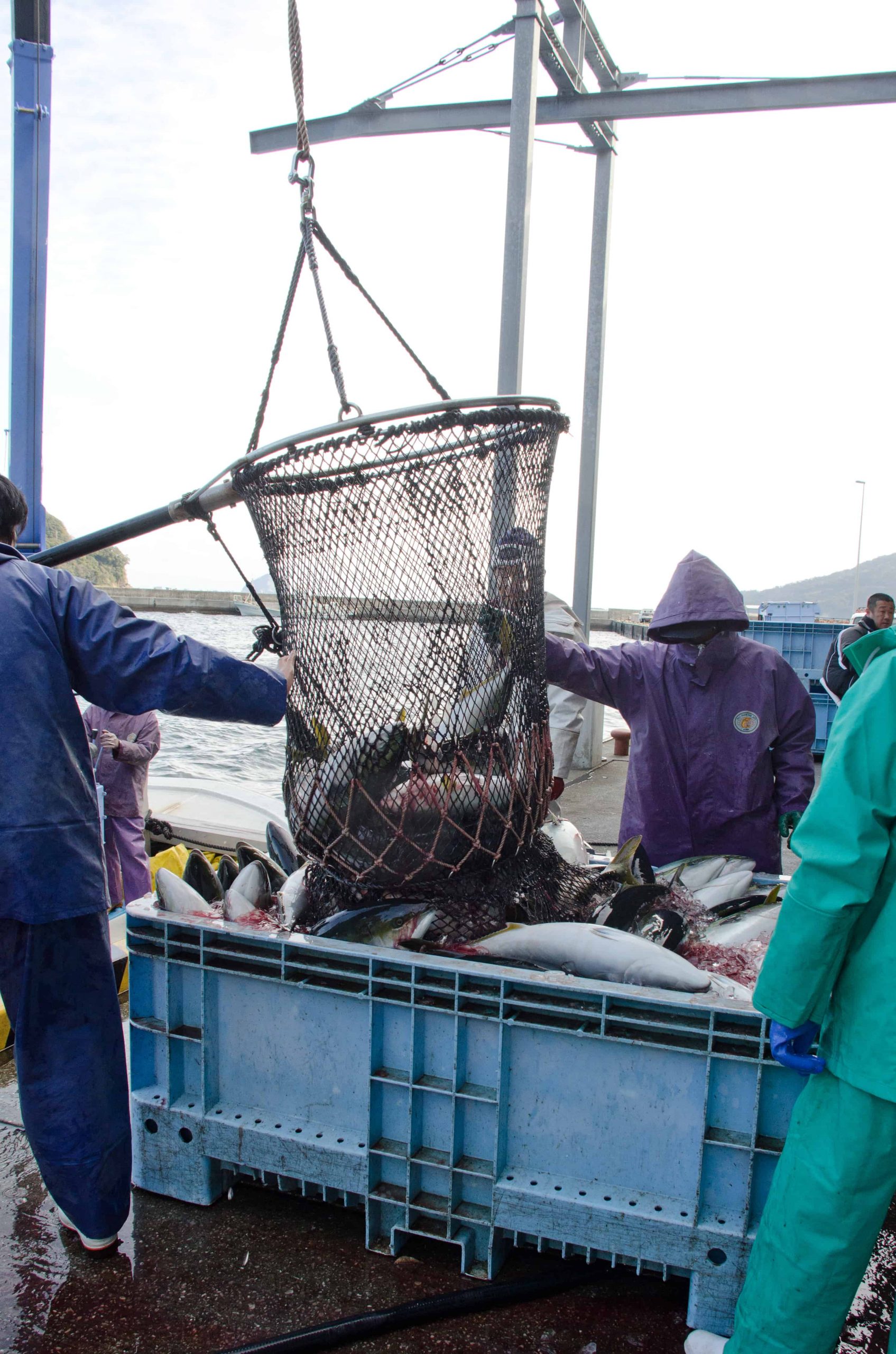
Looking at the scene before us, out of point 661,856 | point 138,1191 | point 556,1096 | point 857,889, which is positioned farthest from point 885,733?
point 138,1191

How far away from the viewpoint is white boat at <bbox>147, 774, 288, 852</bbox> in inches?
236

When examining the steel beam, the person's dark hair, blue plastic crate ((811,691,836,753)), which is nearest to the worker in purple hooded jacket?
the person's dark hair

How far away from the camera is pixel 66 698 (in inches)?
91.3

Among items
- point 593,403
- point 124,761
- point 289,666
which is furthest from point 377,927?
point 593,403

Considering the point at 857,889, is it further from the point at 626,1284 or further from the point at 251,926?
the point at 251,926

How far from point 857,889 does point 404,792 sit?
1134mm

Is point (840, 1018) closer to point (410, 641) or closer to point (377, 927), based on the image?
point (377, 927)

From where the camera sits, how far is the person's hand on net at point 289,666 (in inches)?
98.8

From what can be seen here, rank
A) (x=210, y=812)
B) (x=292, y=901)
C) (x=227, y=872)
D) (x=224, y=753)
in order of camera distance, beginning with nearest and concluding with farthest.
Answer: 1. (x=292, y=901)
2. (x=227, y=872)
3. (x=210, y=812)
4. (x=224, y=753)

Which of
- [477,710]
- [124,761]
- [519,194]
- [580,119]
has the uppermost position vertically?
[580,119]

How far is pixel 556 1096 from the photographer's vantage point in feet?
6.89

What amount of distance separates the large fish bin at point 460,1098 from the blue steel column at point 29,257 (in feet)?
8.66

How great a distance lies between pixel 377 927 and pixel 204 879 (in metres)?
0.78

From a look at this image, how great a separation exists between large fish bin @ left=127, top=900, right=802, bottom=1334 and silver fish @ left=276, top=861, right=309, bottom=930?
23cm
